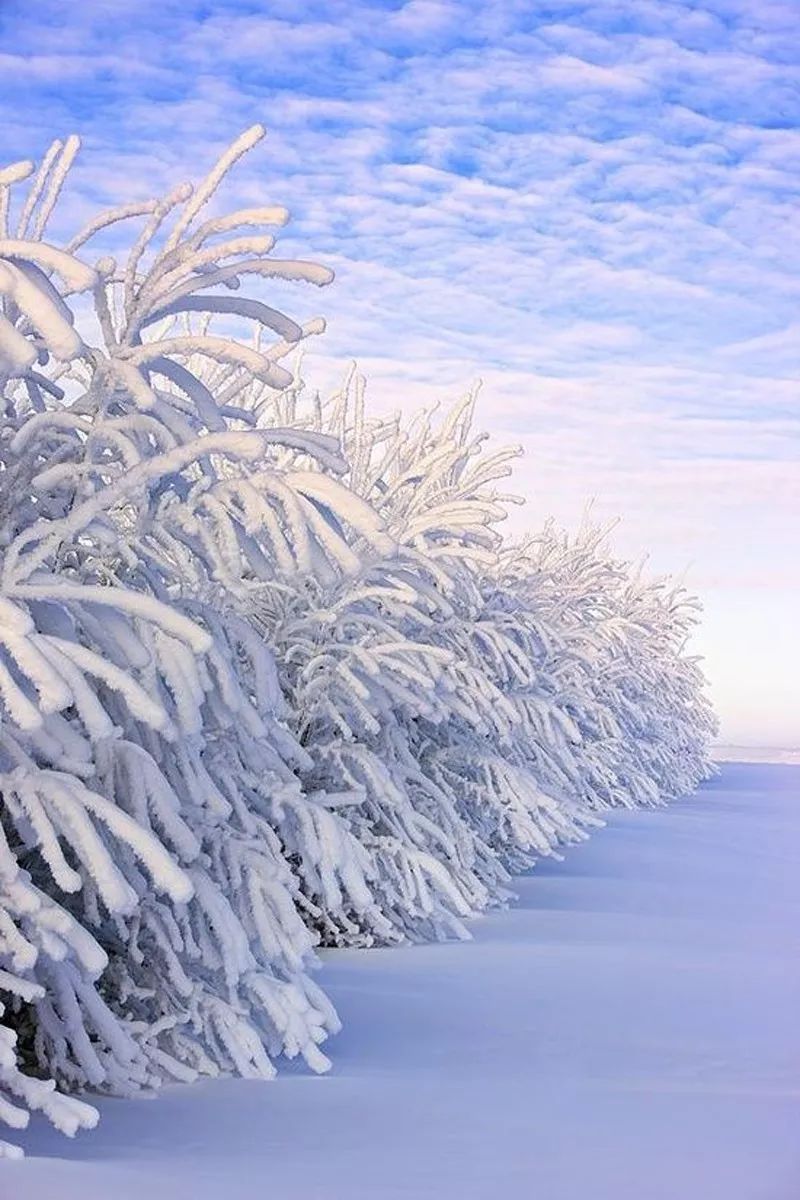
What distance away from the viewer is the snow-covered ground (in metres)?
3.68

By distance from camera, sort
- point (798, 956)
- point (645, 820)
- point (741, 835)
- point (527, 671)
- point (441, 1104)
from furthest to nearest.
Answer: point (645, 820)
point (741, 835)
point (527, 671)
point (798, 956)
point (441, 1104)

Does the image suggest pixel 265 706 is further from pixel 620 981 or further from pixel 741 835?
pixel 741 835

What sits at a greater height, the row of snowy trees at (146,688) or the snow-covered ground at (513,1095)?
the row of snowy trees at (146,688)

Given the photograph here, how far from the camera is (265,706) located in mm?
4656

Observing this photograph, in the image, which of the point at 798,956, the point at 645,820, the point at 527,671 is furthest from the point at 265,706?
the point at 645,820

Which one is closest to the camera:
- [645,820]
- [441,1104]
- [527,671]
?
[441,1104]

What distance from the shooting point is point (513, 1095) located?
15.2ft

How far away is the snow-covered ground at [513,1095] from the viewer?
3.68 metres

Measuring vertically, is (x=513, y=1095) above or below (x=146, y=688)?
below

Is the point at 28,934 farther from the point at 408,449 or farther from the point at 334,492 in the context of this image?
the point at 408,449

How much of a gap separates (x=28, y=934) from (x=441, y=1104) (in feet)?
4.30

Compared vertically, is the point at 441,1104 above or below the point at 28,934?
below

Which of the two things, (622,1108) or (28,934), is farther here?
(622,1108)

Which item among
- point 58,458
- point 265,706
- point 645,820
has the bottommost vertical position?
point 645,820
